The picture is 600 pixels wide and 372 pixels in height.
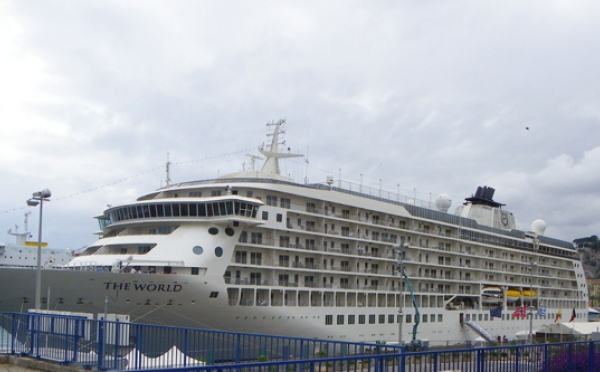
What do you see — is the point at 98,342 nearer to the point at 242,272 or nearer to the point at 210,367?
the point at 210,367

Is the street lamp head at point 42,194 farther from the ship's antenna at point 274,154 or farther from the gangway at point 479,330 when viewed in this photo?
the gangway at point 479,330

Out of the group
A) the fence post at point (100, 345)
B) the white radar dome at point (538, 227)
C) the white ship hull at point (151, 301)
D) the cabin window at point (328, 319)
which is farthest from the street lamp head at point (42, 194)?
the white radar dome at point (538, 227)

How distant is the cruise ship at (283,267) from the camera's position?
34.9 m

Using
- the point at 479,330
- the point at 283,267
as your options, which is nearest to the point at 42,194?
the point at 283,267

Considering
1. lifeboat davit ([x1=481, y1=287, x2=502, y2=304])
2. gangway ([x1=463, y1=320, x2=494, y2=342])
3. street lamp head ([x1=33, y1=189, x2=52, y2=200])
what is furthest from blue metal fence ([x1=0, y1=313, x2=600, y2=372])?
lifeboat davit ([x1=481, y1=287, x2=502, y2=304])

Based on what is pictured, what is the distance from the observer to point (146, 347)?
18.1 meters

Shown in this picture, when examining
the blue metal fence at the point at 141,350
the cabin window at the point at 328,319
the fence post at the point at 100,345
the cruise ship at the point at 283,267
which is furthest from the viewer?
the cabin window at the point at 328,319

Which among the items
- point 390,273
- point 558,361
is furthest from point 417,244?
point 558,361

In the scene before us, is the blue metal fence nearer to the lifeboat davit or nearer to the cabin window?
the cabin window

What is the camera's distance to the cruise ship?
34.9 m

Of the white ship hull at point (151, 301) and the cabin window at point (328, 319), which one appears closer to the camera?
the white ship hull at point (151, 301)

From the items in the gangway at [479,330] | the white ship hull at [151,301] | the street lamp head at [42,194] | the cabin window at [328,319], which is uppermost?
the street lamp head at [42,194]

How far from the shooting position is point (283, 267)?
41.9 meters

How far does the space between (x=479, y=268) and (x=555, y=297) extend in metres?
19.8
